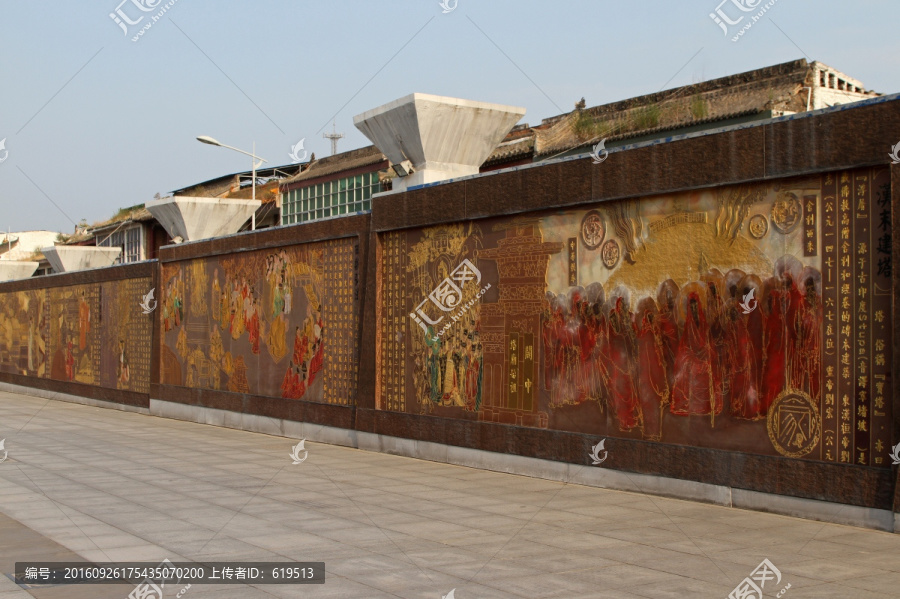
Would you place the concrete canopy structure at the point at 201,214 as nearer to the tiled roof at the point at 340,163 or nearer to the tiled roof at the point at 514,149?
the tiled roof at the point at 514,149

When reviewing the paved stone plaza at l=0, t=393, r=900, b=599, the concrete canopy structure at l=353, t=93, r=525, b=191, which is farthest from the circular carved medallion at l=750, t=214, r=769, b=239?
the concrete canopy structure at l=353, t=93, r=525, b=191

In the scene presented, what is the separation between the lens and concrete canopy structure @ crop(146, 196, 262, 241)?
56.9 ft

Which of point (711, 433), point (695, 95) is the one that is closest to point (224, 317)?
point (695, 95)

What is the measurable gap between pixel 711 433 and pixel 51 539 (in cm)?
518

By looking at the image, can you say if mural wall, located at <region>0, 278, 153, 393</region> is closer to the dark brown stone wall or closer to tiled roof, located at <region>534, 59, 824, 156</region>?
the dark brown stone wall

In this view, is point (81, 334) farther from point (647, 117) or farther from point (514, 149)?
point (647, 117)

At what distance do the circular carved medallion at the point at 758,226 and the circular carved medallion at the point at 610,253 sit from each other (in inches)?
57.0

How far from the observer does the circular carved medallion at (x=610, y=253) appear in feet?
29.1

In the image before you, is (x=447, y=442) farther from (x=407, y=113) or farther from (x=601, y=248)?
(x=407, y=113)

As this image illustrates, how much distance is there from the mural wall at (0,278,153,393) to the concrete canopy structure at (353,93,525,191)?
334 inches

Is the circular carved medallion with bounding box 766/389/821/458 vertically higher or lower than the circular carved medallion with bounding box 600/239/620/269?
lower

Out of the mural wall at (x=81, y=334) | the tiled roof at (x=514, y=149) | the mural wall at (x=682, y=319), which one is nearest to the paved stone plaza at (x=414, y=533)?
the mural wall at (x=682, y=319)

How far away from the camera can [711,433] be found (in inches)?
314

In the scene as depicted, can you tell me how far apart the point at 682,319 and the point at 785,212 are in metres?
1.29
